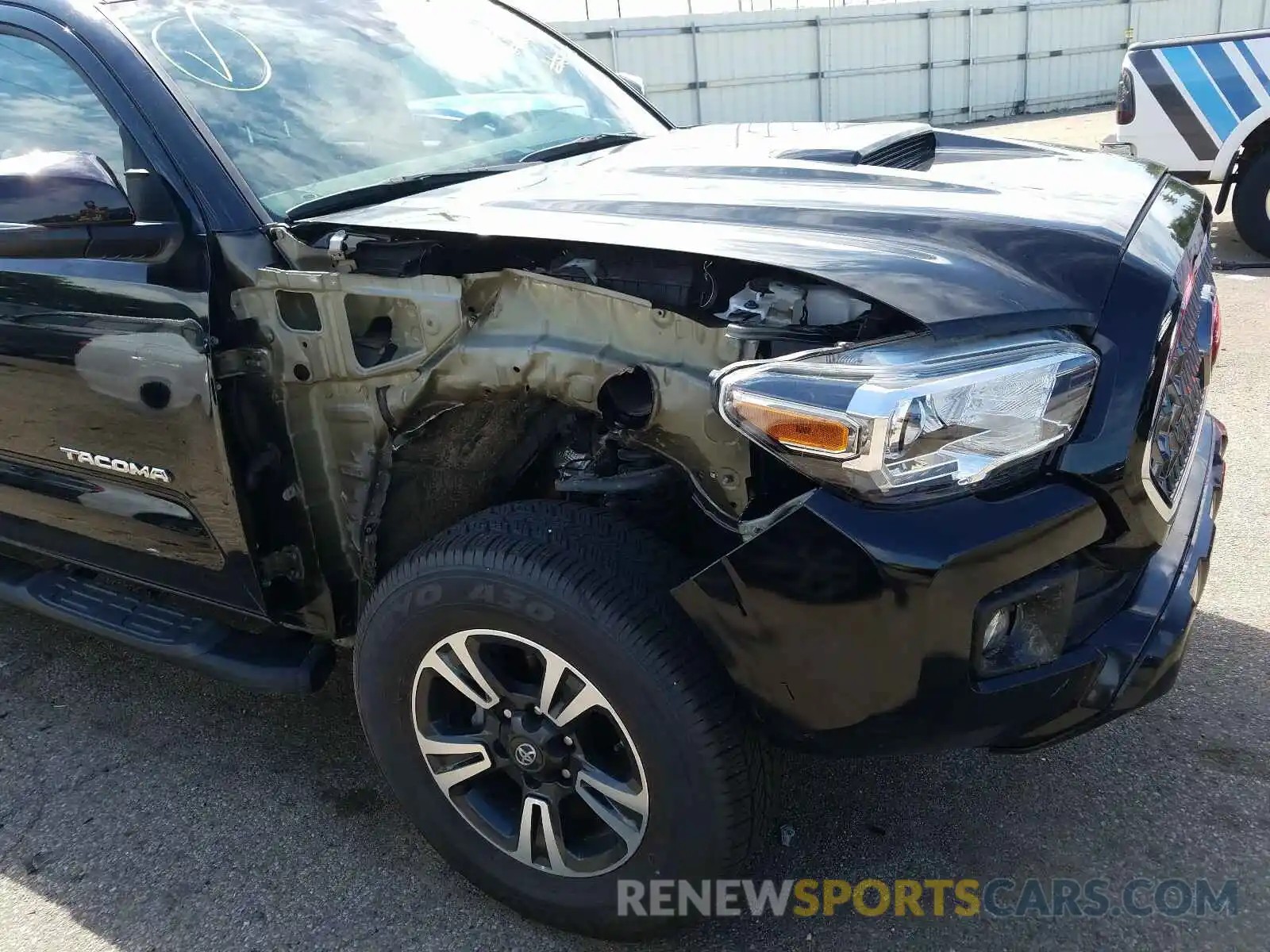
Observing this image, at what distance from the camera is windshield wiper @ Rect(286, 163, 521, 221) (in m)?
2.28

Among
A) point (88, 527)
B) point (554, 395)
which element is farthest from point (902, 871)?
point (88, 527)

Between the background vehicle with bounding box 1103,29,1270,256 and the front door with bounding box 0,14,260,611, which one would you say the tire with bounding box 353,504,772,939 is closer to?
the front door with bounding box 0,14,260,611

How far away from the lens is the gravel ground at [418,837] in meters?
2.12

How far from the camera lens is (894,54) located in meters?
18.2

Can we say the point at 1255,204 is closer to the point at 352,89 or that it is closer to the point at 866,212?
the point at 866,212

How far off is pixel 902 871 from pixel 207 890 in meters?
1.54

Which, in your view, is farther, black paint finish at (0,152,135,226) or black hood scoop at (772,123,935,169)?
black hood scoop at (772,123,935,169)

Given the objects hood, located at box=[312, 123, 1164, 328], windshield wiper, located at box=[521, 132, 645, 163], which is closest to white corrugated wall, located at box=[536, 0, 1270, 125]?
windshield wiper, located at box=[521, 132, 645, 163]

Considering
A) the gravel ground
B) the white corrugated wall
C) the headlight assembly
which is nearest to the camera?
the headlight assembly

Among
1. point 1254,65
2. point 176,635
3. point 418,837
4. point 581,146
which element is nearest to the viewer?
point 418,837

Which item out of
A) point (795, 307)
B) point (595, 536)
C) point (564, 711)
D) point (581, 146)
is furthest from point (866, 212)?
point (581, 146)

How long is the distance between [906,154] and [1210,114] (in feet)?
17.6

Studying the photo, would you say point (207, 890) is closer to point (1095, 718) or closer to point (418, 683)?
point (418, 683)

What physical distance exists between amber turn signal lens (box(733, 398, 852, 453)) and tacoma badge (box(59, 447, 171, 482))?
1.44 m
